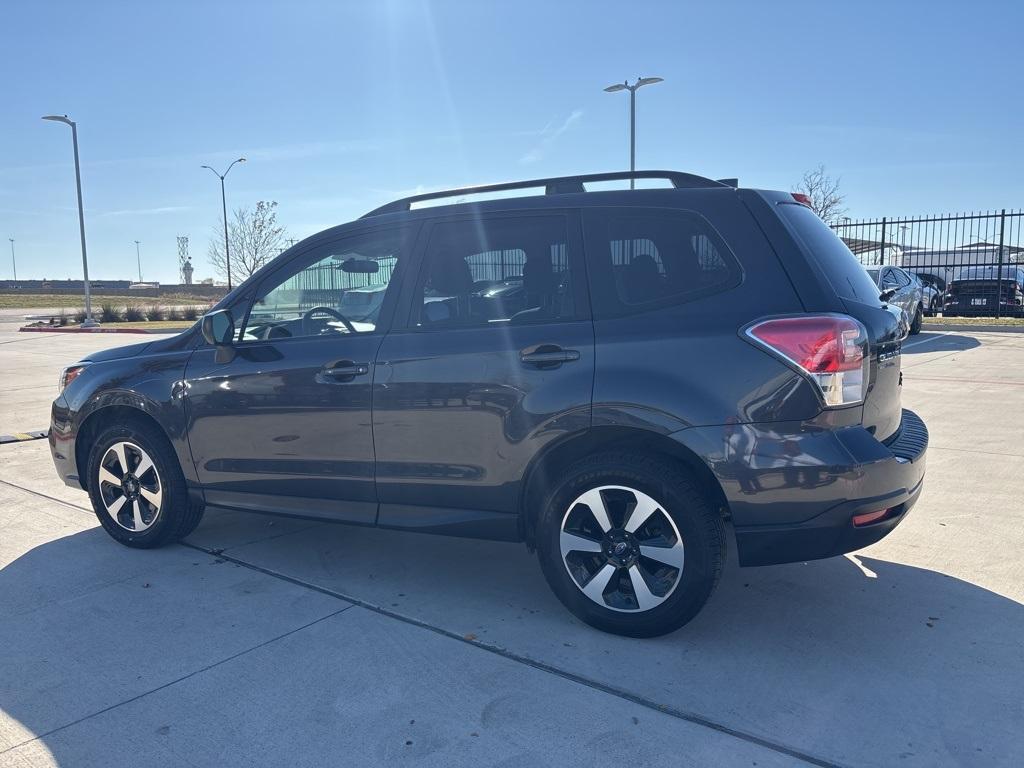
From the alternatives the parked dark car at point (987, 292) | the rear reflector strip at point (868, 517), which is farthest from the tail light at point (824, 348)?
the parked dark car at point (987, 292)

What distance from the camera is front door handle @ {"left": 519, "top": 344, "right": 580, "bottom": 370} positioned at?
3412 millimetres

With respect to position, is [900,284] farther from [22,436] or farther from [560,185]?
[22,436]

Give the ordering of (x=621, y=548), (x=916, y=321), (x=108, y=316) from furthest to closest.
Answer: (x=108, y=316) → (x=916, y=321) → (x=621, y=548)

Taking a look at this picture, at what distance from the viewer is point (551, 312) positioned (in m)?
Answer: 3.55

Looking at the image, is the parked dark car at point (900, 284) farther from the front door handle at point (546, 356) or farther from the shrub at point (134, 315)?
the shrub at point (134, 315)

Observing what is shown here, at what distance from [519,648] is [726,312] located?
5.29 feet

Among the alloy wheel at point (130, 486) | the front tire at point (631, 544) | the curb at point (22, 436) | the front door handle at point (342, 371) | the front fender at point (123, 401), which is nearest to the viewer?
the front tire at point (631, 544)

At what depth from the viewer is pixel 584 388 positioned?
337cm

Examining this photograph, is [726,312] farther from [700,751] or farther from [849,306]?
[700,751]

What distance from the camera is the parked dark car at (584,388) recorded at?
3.12m

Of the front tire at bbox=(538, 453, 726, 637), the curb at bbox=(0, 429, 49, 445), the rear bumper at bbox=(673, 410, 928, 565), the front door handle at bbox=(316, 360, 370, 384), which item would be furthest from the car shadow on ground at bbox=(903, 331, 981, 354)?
the curb at bbox=(0, 429, 49, 445)

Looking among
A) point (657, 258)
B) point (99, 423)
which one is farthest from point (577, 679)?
point (99, 423)

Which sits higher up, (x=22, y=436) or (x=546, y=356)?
(x=546, y=356)

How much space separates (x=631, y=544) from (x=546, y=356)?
86cm
